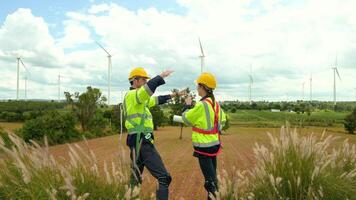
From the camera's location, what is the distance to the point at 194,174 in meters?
13.2

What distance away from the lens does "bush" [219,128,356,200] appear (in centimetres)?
554

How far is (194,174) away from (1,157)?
8501 millimetres

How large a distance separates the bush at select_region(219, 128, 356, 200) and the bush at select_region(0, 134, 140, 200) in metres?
1.37

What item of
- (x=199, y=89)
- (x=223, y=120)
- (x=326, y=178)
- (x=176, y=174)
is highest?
(x=199, y=89)

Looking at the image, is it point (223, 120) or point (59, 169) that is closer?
point (59, 169)

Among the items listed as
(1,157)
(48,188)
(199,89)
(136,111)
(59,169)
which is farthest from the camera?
(199,89)

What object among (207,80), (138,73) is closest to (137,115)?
(138,73)

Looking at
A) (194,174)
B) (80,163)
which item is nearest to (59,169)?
(80,163)

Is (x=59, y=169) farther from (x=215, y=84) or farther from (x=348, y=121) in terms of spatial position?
(x=348, y=121)

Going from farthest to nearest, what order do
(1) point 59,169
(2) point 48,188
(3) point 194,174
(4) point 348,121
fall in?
(4) point 348,121 < (3) point 194,174 < (1) point 59,169 < (2) point 48,188

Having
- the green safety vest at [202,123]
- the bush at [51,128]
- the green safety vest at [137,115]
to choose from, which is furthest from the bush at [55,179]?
the bush at [51,128]

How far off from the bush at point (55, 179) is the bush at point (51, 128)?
19.9 metres

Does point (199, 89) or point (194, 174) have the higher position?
point (199, 89)

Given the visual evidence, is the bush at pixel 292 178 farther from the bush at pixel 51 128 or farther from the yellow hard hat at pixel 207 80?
the bush at pixel 51 128
